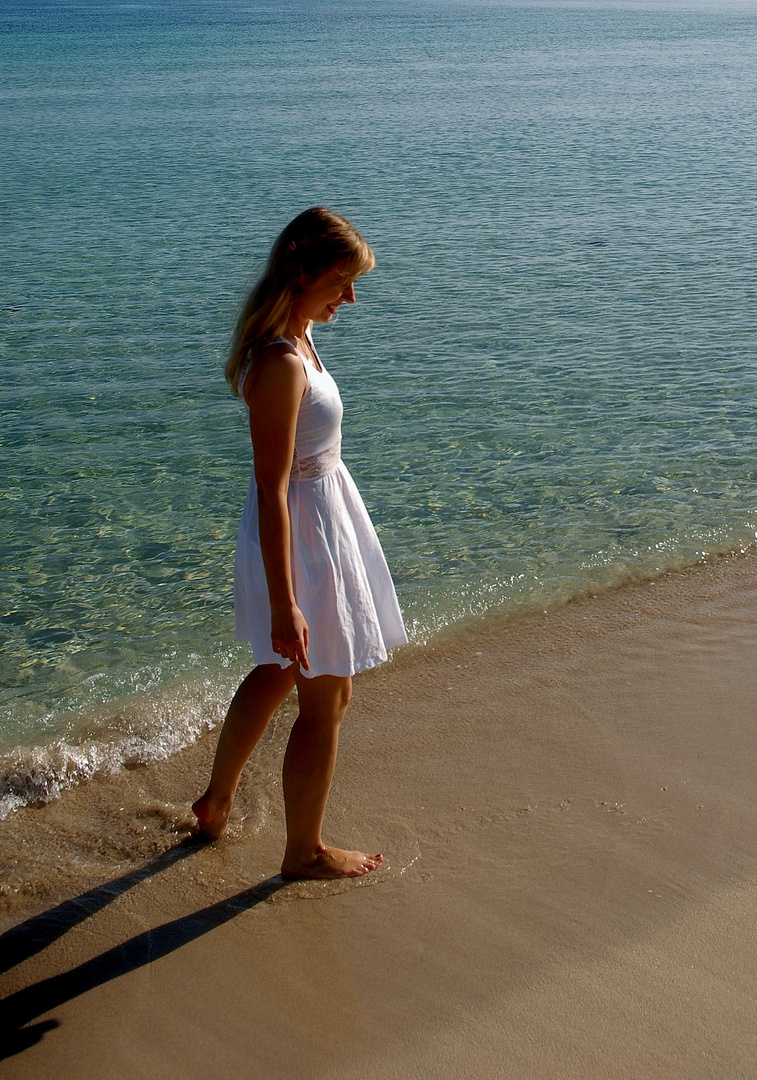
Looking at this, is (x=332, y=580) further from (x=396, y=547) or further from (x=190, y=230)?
(x=190, y=230)

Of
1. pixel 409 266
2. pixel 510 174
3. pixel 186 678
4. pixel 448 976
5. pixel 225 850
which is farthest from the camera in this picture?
pixel 510 174

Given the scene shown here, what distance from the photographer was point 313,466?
2771mm

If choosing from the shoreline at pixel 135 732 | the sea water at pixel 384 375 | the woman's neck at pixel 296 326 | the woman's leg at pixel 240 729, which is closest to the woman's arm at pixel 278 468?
the woman's neck at pixel 296 326

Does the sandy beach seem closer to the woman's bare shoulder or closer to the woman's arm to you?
the woman's arm

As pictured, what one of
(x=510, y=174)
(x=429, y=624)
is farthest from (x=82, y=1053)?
(x=510, y=174)

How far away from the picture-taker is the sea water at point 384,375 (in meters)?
5.02

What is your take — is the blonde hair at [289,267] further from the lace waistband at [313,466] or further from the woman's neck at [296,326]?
the lace waistband at [313,466]

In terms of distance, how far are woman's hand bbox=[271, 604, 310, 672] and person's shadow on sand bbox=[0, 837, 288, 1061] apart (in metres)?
0.77

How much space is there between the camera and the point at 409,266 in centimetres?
1118

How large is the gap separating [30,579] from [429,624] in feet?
6.82

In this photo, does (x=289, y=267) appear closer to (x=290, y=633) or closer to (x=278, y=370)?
(x=278, y=370)

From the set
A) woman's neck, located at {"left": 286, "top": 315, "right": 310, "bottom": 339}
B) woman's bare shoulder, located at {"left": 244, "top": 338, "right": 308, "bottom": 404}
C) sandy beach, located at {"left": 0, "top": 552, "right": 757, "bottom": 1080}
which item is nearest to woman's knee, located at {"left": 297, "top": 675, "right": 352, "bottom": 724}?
sandy beach, located at {"left": 0, "top": 552, "right": 757, "bottom": 1080}

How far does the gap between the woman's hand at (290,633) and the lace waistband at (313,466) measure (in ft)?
1.10

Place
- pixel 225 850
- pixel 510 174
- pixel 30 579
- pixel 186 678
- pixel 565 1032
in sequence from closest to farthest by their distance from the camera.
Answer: pixel 565 1032 → pixel 225 850 → pixel 186 678 → pixel 30 579 → pixel 510 174
